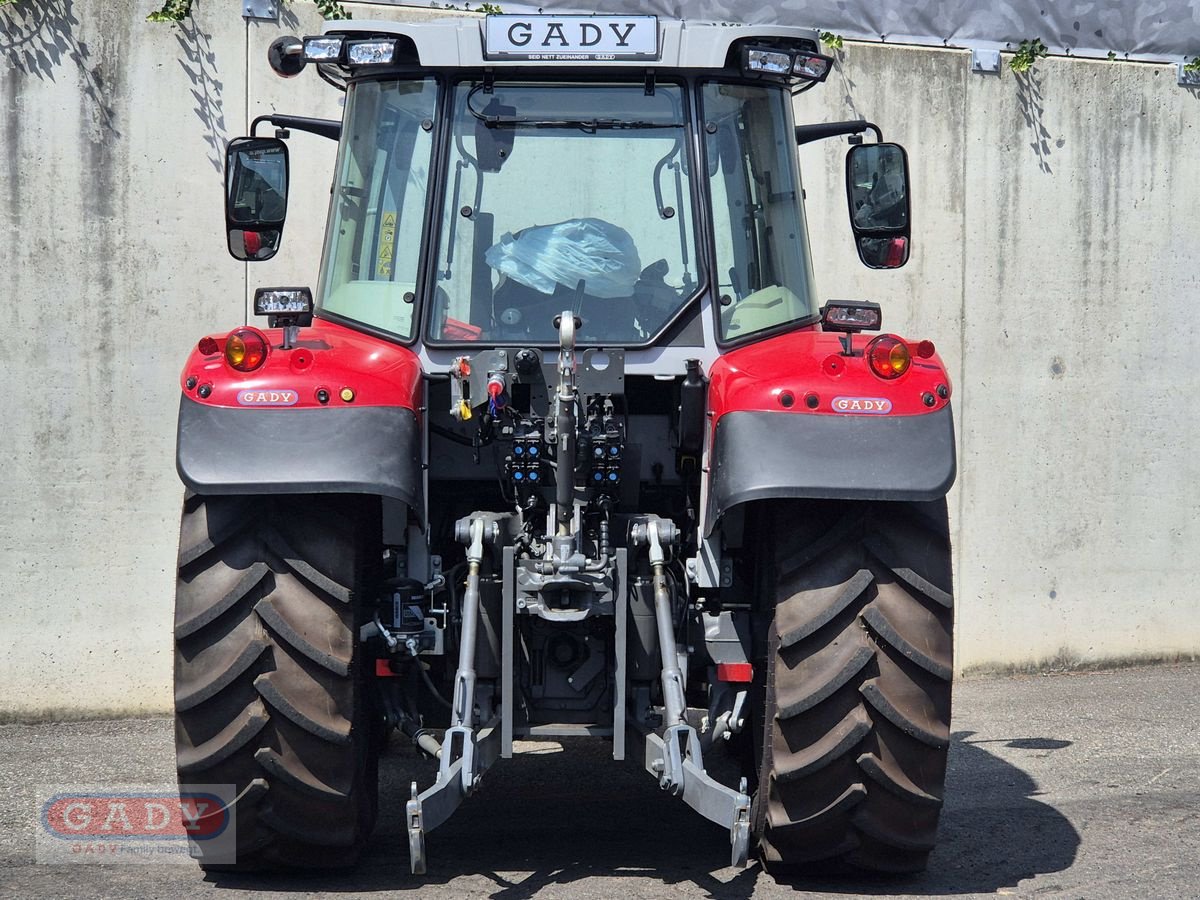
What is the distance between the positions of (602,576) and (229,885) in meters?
1.52

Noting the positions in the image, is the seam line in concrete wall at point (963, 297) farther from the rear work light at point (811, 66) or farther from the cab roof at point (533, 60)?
the cab roof at point (533, 60)

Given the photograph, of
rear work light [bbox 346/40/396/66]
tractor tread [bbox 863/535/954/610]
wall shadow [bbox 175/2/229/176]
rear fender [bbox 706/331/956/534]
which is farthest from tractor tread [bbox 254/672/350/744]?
wall shadow [bbox 175/2/229/176]

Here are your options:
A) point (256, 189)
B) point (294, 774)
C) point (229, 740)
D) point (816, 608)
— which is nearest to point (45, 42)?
point (256, 189)

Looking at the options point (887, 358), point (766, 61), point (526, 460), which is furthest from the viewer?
point (766, 61)

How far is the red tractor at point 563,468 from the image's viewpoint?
15.0ft

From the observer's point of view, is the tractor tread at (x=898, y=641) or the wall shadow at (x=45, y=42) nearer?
the tractor tread at (x=898, y=641)

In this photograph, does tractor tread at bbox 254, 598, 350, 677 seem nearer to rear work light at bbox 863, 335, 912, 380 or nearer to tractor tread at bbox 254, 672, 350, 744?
tractor tread at bbox 254, 672, 350, 744

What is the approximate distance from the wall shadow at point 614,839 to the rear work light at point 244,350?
1603 millimetres

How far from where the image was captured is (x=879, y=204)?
5926 millimetres

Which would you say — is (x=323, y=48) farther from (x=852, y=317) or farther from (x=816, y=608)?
(x=816, y=608)

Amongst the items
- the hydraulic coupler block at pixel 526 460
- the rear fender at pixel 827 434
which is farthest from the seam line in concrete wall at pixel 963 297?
the hydraulic coupler block at pixel 526 460

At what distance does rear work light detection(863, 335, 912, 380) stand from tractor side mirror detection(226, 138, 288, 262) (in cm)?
222

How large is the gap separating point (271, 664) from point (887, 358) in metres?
2.04

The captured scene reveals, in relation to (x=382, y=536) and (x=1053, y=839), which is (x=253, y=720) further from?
(x=1053, y=839)
